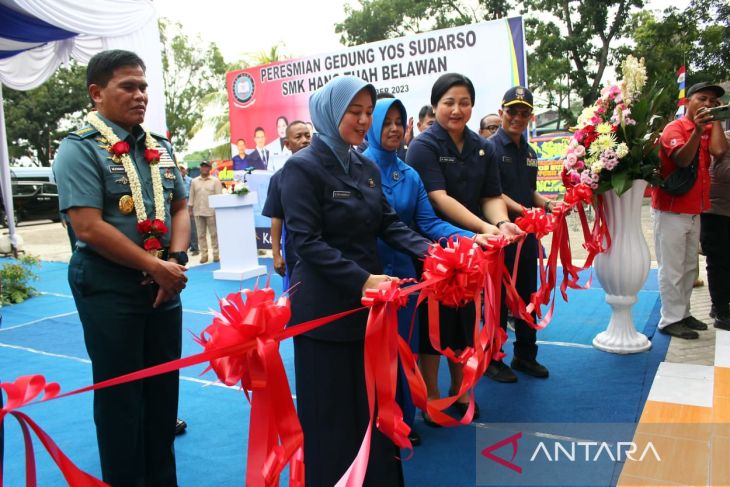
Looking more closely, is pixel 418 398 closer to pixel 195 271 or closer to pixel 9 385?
pixel 9 385

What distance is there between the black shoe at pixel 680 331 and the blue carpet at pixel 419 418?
8 centimetres

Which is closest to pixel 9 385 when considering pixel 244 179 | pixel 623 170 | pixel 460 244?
pixel 460 244

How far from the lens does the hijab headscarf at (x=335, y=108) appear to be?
1.97m

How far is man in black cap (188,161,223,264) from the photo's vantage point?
9.96 m

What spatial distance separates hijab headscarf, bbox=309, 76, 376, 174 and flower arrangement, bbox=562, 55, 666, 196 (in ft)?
8.13

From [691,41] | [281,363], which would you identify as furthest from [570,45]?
[281,363]

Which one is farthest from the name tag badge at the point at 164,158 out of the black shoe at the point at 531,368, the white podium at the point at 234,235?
the white podium at the point at 234,235

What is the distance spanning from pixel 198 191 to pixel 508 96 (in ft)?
24.3

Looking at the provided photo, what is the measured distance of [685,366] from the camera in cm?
379

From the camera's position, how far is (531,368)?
386cm

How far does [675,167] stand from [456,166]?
2.30 metres

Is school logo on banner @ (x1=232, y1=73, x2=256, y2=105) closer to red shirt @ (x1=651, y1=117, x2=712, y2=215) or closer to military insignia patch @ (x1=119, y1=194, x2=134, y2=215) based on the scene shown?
red shirt @ (x1=651, y1=117, x2=712, y2=215)

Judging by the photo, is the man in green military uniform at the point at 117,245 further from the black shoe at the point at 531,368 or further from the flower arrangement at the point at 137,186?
the black shoe at the point at 531,368

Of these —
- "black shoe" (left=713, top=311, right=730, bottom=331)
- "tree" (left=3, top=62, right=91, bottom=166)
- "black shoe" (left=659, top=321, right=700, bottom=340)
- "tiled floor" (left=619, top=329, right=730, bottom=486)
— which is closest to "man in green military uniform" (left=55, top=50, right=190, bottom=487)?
"tiled floor" (left=619, top=329, right=730, bottom=486)
